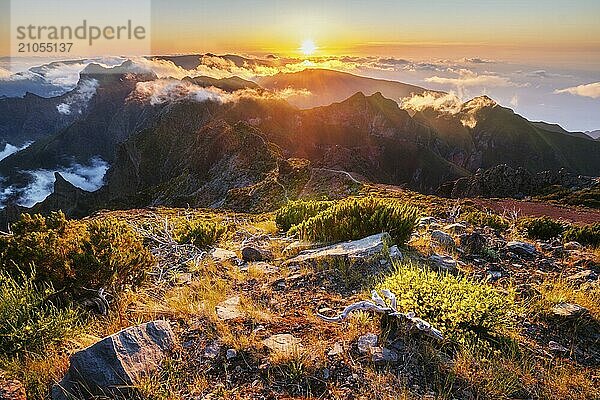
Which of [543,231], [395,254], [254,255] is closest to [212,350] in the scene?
[395,254]

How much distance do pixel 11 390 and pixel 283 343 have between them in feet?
7.42

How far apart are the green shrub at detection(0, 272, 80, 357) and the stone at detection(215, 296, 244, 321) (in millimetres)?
1538

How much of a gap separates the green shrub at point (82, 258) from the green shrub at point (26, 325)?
1.83 feet

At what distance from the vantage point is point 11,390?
3.06 metres

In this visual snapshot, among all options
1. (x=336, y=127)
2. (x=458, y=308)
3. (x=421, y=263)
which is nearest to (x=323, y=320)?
(x=458, y=308)

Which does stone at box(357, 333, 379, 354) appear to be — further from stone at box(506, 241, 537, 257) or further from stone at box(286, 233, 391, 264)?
stone at box(506, 241, 537, 257)

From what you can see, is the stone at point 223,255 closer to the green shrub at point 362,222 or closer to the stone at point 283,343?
the green shrub at point 362,222

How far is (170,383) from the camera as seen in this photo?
3.42 meters

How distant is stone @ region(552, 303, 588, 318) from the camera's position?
4.63 meters

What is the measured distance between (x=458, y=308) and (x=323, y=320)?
1482 mm

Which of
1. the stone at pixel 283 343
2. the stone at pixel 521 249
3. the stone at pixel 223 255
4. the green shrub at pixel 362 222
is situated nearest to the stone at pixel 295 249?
the green shrub at pixel 362 222

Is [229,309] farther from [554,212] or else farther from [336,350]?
[554,212]

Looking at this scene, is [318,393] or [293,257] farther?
[293,257]

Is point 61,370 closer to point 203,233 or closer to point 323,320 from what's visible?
point 323,320
